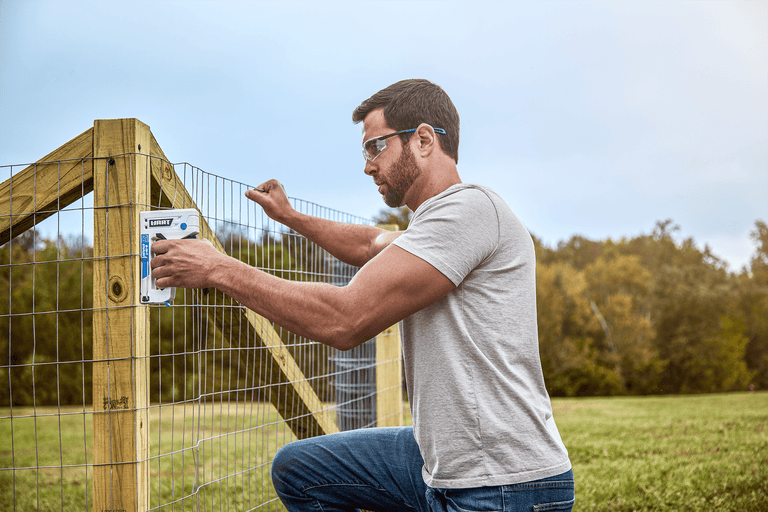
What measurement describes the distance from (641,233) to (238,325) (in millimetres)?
30862

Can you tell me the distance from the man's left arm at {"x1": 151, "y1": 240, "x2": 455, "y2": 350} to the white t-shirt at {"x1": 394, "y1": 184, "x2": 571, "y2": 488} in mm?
61

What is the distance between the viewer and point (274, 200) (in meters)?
2.44

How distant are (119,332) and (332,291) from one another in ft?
2.75

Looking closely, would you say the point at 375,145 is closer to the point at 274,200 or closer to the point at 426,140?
the point at 426,140

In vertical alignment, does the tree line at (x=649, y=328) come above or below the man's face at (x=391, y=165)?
below

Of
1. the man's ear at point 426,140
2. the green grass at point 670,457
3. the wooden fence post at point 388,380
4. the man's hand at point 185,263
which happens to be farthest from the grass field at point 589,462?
the man's ear at point 426,140

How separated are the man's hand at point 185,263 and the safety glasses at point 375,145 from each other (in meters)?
0.70

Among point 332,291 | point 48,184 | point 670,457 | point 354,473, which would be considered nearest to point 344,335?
point 332,291

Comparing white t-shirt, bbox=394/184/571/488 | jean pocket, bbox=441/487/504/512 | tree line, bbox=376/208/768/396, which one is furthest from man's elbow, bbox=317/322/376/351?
tree line, bbox=376/208/768/396

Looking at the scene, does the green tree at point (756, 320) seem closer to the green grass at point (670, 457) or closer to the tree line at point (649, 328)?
the tree line at point (649, 328)

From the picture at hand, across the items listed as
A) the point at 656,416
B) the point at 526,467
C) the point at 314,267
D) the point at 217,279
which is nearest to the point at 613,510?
the point at 314,267

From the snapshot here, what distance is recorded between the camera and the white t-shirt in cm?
156

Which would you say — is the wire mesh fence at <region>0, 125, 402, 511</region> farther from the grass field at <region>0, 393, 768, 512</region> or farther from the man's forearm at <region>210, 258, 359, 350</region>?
the man's forearm at <region>210, 258, 359, 350</region>

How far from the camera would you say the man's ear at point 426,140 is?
1.97m
